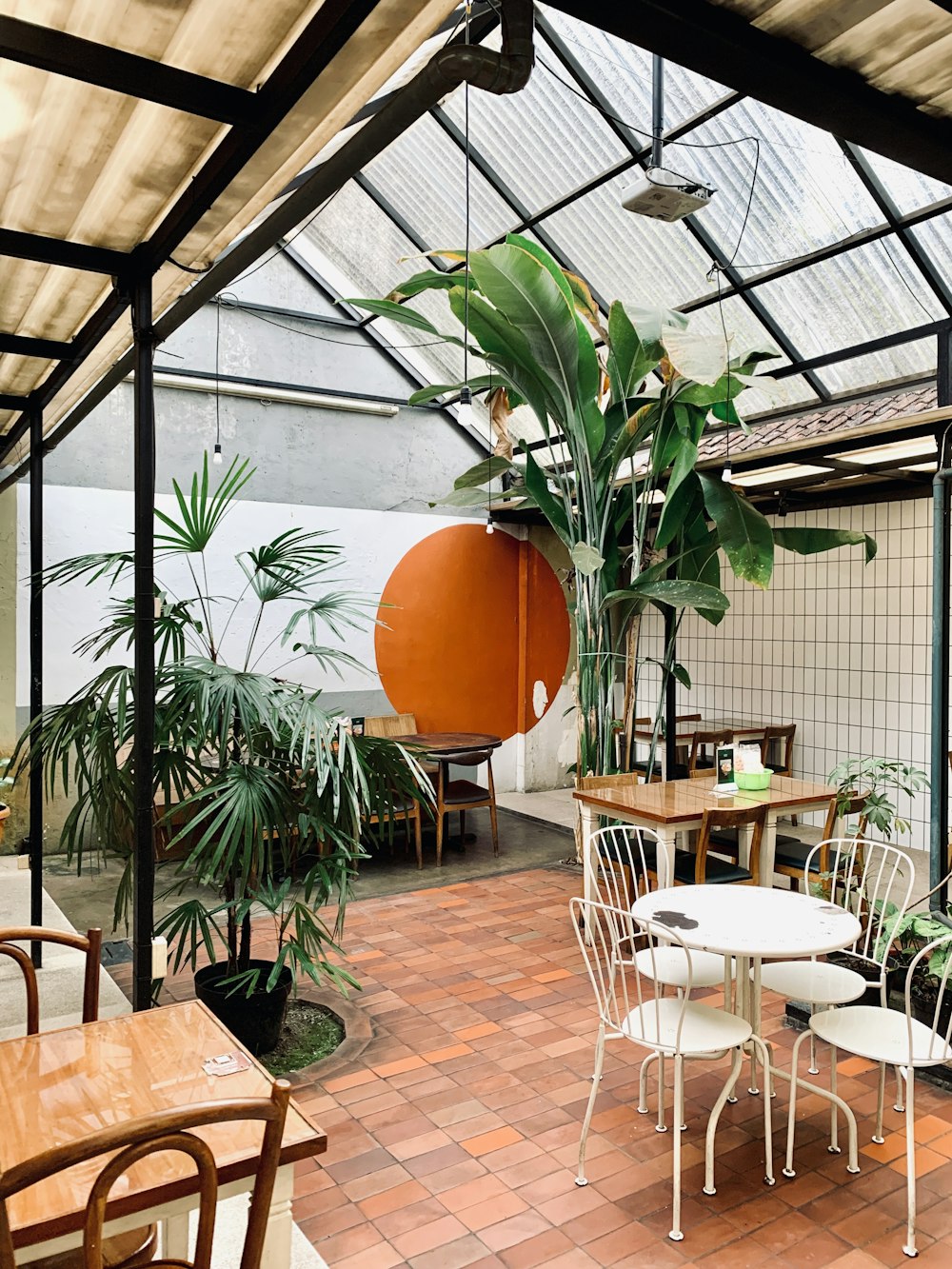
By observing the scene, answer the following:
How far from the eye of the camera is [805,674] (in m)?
7.32

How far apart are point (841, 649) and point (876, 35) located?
20.5 feet

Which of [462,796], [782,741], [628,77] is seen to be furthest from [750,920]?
[782,741]

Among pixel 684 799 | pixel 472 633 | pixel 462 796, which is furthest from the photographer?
pixel 472 633

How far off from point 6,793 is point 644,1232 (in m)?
5.09

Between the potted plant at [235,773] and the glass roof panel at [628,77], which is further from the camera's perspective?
the glass roof panel at [628,77]

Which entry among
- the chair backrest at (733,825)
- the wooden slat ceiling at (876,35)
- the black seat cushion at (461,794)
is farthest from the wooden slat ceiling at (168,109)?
the black seat cushion at (461,794)

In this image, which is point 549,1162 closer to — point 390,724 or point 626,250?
point 390,724

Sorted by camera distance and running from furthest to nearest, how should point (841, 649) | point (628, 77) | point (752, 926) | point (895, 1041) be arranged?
point (841, 649) < point (628, 77) < point (752, 926) < point (895, 1041)

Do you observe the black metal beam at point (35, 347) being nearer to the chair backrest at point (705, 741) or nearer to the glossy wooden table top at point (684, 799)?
the glossy wooden table top at point (684, 799)

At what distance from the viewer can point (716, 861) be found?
4.61 meters

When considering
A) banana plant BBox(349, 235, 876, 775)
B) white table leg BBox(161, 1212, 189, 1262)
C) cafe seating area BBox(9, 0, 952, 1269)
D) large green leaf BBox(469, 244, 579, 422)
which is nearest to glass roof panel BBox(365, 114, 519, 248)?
cafe seating area BBox(9, 0, 952, 1269)

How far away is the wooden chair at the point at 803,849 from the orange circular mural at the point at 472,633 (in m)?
3.53

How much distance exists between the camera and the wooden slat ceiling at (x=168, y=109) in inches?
60.0

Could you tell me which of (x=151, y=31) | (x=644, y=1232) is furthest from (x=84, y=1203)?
(x=151, y=31)
